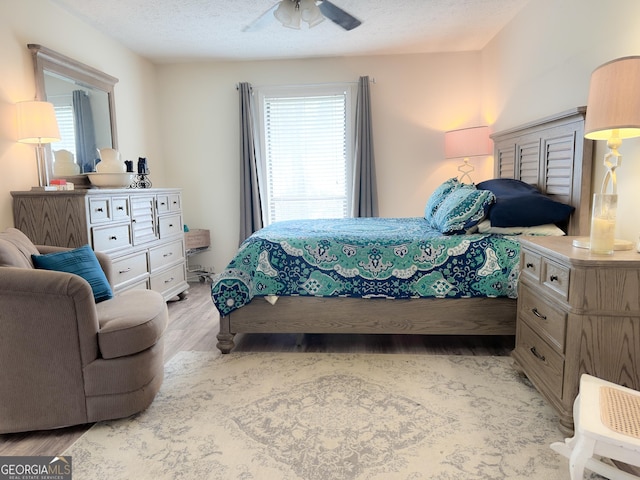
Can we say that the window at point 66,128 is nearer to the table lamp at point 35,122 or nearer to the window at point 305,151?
the table lamp at point 35,122

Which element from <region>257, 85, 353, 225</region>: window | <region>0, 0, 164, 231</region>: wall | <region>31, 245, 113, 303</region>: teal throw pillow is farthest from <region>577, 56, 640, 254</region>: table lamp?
<region>0, 0, 164, 231</region>: wall

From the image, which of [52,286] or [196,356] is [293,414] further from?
[52,286]

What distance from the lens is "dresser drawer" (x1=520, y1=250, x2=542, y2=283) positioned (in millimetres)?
2100

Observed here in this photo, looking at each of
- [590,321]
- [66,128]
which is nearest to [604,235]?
[590,321]

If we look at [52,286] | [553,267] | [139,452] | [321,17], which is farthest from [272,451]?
[321,17]

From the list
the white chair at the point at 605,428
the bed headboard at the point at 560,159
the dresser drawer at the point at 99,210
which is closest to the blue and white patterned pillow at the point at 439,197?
the bed headboard at the point at 560,159

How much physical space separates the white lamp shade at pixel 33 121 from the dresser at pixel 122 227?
380 millimetres

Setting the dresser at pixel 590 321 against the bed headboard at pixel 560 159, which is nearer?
the dresser at pixel 590 321

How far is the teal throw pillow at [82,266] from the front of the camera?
225 cm

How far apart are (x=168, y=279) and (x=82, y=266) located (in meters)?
1.64

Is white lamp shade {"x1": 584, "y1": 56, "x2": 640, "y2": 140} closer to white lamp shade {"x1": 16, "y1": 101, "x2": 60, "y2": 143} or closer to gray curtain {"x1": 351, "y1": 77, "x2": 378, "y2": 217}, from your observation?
gray curtain {"x1": 351, "y1": 77, "x2": 378, "y2": 217}

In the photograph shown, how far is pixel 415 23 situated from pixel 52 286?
11.7ft

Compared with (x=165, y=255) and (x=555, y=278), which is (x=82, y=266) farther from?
(x=555, y=278)

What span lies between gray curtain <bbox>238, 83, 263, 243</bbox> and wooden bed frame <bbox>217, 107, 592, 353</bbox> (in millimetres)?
2263
